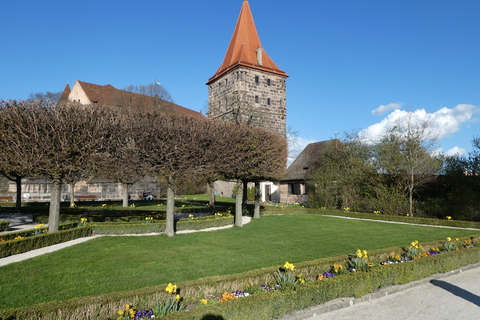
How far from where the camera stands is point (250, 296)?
546 centimetres

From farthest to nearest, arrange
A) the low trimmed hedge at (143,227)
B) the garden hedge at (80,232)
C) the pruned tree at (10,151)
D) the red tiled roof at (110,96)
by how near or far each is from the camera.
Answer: the red tiled roof at (110,96) < the low trimmed hedge at (143,227) < the pruned tree at (10,151) < the garden hedge at (80,232)

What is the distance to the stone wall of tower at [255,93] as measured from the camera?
4000 centimetres

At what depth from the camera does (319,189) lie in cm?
2719

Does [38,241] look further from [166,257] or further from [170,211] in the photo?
[166,257]

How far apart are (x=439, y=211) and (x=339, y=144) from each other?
11225 mm

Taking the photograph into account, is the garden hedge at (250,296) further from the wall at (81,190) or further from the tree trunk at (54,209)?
the wall at (81,190)

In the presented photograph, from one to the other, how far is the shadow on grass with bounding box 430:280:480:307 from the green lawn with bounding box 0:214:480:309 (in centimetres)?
265

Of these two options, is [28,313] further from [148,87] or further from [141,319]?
[148,87]

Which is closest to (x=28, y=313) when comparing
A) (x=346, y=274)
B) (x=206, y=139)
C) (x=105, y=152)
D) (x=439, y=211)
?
(x=346, y=274)

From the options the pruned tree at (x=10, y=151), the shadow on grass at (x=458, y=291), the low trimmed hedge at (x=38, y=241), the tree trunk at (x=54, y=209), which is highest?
the pruned tree at (x=10, y=151)

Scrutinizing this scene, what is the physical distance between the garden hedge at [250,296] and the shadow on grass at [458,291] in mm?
377

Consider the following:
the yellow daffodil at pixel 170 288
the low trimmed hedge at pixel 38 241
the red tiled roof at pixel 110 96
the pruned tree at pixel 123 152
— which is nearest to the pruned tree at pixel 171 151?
the pruned tree at pixel 123 152

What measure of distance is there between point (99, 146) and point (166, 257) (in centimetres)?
613

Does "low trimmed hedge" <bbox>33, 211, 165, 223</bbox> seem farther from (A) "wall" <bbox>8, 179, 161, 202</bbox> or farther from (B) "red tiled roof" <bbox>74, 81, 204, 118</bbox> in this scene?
(B) "red tiled roof" <bbox>74, 81, 204, 118</bbox>
